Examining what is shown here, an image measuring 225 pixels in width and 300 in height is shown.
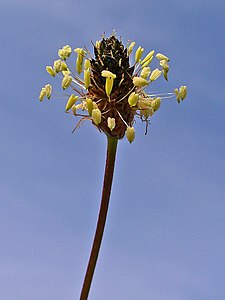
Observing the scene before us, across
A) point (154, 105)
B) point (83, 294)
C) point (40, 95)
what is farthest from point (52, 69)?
point (83, 294)

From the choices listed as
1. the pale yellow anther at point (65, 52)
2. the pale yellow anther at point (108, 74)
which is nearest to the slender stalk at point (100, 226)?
the pale yellow anther at point (108, 74)

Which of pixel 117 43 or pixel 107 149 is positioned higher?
pixel 117 43

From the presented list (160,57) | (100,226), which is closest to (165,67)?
(160,57)

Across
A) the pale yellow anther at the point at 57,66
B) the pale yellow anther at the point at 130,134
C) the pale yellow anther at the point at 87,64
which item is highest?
the pale yellow anther at the point at 57,66

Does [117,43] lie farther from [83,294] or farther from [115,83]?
[83,294]

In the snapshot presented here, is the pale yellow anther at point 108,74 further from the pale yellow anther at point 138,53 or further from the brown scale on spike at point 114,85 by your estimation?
the pale yellow anther at point 138,53

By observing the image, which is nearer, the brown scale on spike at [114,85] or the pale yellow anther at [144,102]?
the brown scale on spike at [114,85]

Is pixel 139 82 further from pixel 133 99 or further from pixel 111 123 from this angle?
pixel 111 123
